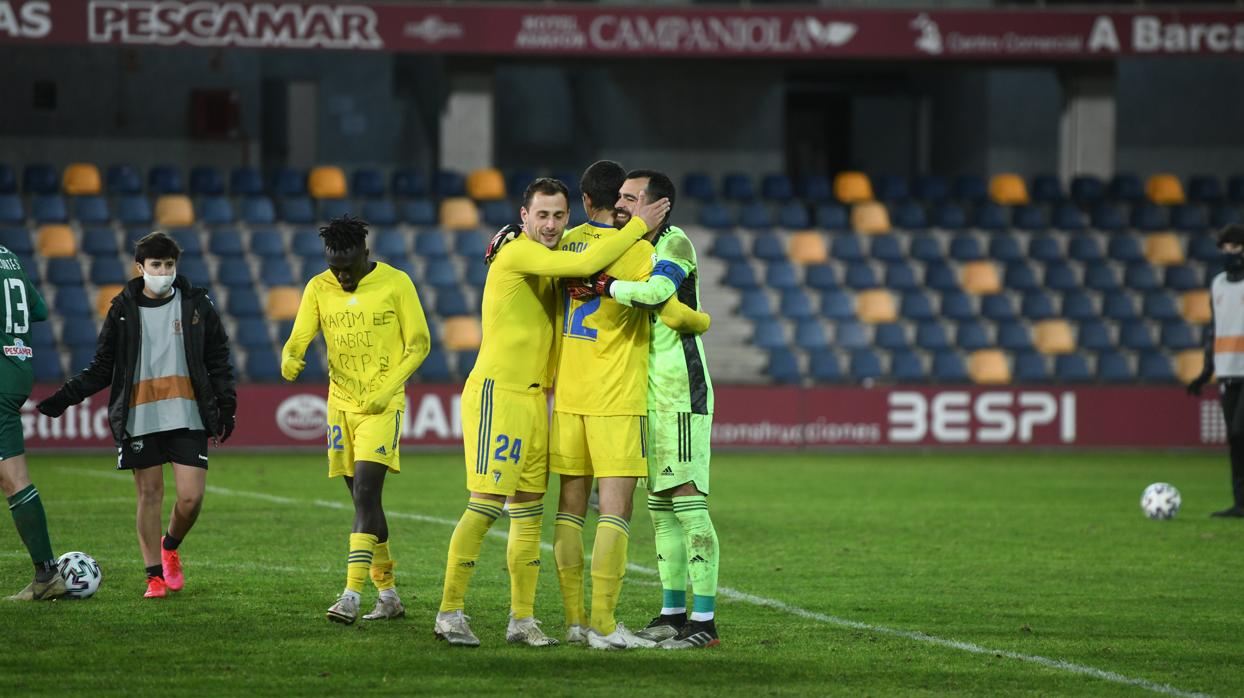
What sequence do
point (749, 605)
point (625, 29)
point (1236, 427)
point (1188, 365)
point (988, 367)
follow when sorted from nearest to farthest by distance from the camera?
1. point (749, 605)
2. point (1236, 427)
3. point (988, 367)
4. point (1188, 365)
5. point (625, 29)

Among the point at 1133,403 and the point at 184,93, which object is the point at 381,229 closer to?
the point at 184,93

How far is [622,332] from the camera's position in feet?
24.4

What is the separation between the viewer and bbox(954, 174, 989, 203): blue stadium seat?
1121 inches

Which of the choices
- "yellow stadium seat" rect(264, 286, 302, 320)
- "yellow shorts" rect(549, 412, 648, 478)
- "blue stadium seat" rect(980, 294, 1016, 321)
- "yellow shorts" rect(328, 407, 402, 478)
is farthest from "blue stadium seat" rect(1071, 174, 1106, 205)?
"yellow shorts" rect(549, 412, 648, 478)

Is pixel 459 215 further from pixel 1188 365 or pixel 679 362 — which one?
pixel 679 362

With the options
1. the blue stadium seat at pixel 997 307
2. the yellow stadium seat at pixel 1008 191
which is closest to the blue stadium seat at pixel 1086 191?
the yellow stadium seat at pixel 1008 191

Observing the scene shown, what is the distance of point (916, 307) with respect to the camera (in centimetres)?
2548

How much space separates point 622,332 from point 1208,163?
26592 mm

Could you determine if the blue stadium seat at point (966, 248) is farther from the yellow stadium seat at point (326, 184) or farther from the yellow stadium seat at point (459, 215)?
the yellow stadium seat at point (326, 184)

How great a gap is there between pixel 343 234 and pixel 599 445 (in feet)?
6.08

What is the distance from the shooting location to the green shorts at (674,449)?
754cm

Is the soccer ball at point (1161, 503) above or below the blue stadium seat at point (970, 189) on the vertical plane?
below

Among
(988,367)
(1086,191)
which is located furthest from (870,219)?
(988,367)

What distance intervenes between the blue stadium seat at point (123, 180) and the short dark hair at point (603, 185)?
1953cm
